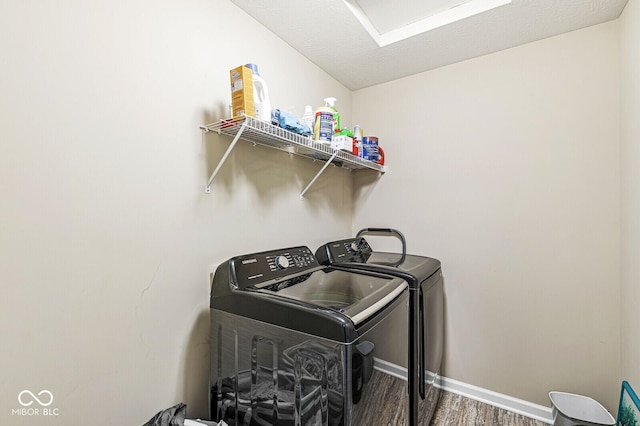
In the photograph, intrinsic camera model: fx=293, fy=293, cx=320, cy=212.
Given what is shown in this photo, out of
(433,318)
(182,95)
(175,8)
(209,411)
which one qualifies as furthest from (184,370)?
(175,8)

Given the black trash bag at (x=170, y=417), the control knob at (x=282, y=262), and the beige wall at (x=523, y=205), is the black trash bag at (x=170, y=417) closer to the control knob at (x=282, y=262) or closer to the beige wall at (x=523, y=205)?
the control knob at (x=282, y=262)

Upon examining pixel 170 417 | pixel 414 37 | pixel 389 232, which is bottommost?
pixel 170 417

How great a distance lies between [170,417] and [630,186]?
7.73ft

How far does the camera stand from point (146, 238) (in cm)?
117

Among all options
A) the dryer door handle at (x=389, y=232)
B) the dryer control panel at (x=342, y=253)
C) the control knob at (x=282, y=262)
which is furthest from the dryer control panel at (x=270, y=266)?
the dryer door handle at (x=389, y=232)

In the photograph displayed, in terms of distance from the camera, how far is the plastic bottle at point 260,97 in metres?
1.27

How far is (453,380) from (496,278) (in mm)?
829

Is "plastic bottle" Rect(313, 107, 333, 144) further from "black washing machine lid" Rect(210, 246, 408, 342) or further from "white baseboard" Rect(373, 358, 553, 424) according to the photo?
"white baseboard" Rect(373, 358, 553, 424)

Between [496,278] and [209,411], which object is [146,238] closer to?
[209,411]

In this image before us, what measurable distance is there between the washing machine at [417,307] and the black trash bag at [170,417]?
39.2 inches

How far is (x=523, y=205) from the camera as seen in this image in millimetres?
1908

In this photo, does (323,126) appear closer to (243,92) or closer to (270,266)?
(243,92)

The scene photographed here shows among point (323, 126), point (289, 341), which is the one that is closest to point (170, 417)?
point (289, 341)

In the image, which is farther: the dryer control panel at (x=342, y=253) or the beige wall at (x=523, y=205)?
the dryer control panel at (x=342, y=253)
